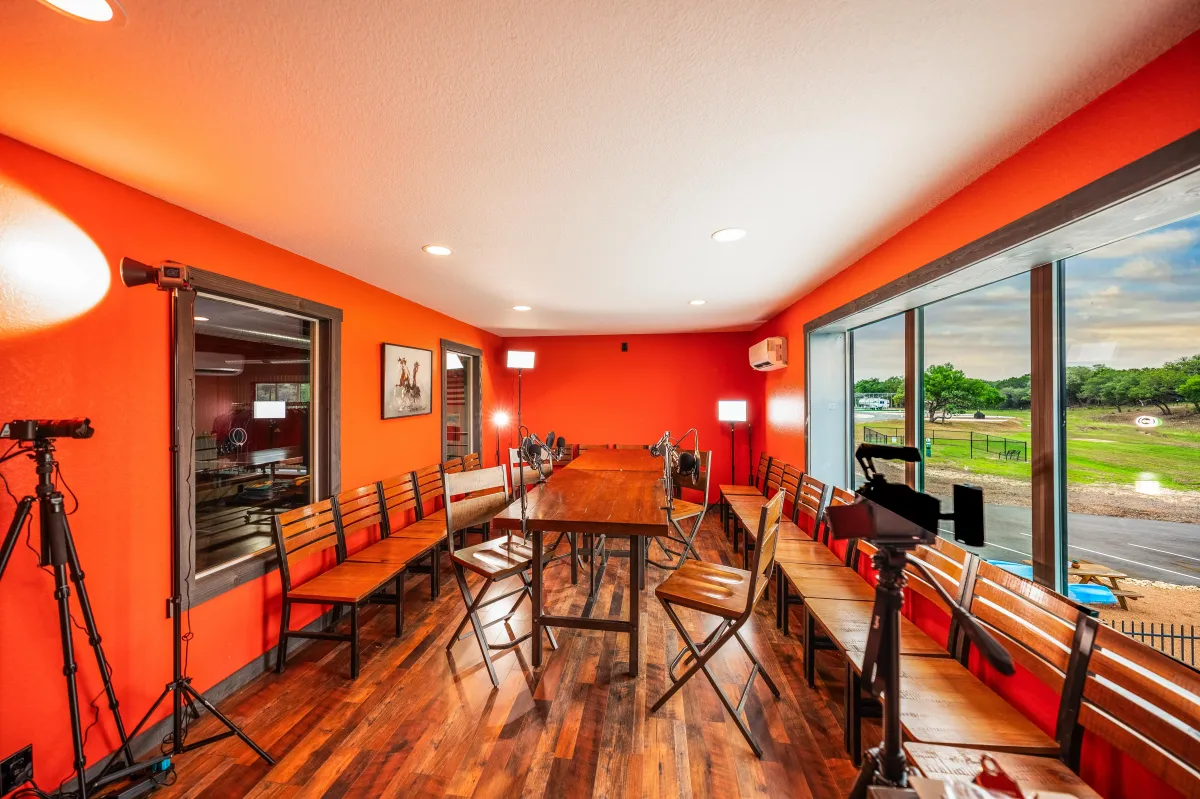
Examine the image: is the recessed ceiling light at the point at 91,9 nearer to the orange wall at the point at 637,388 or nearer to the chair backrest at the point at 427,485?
the chair backrest at the point at 427,485

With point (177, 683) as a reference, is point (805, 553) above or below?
above

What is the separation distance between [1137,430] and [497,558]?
3120 millimetres

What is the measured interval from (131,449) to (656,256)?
296 centimetres

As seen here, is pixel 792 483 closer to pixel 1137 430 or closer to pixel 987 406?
pixel 987 406

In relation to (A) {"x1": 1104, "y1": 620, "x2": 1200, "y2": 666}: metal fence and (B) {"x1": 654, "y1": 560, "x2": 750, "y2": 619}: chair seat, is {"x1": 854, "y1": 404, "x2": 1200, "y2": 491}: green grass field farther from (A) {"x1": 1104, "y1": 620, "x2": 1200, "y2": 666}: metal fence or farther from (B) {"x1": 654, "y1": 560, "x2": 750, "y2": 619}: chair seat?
(B) {"x1": 654, "y1": 560, "x2": 750, "y2": 619}: chair seat

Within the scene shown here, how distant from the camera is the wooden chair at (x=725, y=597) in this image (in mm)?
2150

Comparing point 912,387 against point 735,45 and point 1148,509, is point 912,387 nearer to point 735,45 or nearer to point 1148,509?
point 1148,509

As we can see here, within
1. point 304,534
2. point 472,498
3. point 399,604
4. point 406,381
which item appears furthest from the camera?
point 406,381

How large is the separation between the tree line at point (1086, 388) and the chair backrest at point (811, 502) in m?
0.93

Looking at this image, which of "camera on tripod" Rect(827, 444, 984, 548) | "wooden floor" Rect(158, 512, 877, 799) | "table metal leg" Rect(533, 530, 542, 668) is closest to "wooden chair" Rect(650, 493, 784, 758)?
"wooden floor" Rect(158, 512, 877, 799)

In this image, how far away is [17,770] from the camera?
1654 millimetres

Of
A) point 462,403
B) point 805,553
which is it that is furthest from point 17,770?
point 462,403

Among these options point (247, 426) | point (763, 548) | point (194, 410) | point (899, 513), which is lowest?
point (763, 548)

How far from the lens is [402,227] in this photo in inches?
98.9
